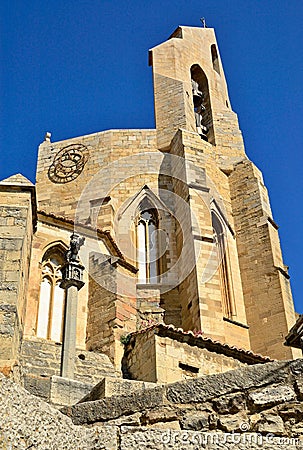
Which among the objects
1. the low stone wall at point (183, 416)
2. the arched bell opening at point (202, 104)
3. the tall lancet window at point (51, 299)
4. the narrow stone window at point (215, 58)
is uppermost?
the narrow stone window at point (215, 58)

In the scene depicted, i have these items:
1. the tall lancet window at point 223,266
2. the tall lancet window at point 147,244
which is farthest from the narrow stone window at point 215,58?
the tall lancet window at point 223,266

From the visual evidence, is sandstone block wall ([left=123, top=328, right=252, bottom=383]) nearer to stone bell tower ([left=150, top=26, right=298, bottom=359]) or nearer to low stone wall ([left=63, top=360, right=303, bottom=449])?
stone bell tower ([left=150, top=26, right=298, bottom=359])

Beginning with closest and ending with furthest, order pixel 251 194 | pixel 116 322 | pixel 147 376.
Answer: pixel 147 376, pixel 116 322, pixel 251 194

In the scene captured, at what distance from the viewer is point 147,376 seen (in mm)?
10227

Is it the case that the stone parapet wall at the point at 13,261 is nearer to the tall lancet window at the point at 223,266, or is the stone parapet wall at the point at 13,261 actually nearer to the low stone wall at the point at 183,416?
the low stone wall at the point at 183,416

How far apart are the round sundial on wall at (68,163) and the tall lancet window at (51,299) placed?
677cm

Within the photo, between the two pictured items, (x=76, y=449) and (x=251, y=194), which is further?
(x=251, y=194)

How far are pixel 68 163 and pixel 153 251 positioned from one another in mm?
5142

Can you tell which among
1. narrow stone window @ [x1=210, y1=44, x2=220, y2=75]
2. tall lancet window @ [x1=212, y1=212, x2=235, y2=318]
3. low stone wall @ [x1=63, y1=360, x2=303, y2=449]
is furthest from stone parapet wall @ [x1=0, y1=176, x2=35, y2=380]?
narrow stone window @ [x1=210, y1=44, x2=220, y2=75]

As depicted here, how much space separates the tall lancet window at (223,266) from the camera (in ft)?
52.6

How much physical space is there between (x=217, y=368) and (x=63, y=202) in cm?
1008

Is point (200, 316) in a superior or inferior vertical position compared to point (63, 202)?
inferior

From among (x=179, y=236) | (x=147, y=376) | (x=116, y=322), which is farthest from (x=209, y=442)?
(x=179, y=236)

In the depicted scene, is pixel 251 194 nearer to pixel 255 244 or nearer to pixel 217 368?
pixel 255 244
